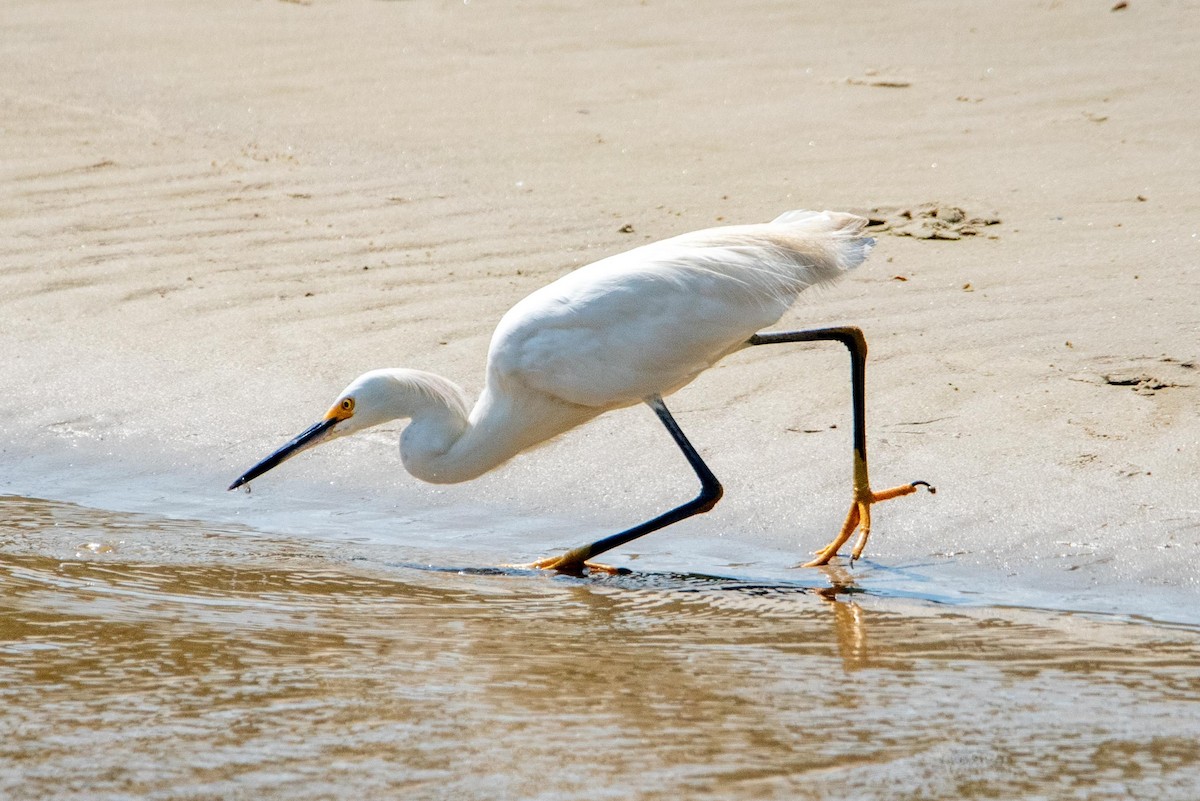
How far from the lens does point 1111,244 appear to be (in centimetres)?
680

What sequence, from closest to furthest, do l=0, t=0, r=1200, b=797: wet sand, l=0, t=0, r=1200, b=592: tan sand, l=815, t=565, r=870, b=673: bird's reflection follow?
l=0, t=0, r=1200, b=797: wet sand
l=815, t=565, r=870, b=673: bird's reflection
l=0, t=0, r=1200, b=592: tan sand

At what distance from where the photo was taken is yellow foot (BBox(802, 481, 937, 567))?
15.9 feet

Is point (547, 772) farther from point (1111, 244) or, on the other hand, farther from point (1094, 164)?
point (1094, 164)

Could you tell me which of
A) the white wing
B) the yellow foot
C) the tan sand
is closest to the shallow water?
the yellow foot

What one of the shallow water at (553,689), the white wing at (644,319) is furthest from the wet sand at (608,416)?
the white wing at (644,319)

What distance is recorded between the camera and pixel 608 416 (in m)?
5.98

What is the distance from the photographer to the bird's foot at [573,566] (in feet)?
15.6

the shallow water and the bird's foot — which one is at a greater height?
the shallow water

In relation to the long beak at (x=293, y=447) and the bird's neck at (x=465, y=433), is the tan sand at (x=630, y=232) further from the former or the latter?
the long beak at (x=293, y=447)

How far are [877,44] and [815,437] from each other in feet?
14.8

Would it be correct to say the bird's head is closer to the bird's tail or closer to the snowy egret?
the snowy egret

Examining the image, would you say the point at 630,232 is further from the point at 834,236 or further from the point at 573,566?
the point at 573,566

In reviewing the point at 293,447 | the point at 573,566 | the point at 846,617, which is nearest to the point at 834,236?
the point at 573,566

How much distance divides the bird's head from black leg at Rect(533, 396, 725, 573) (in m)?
0.72
